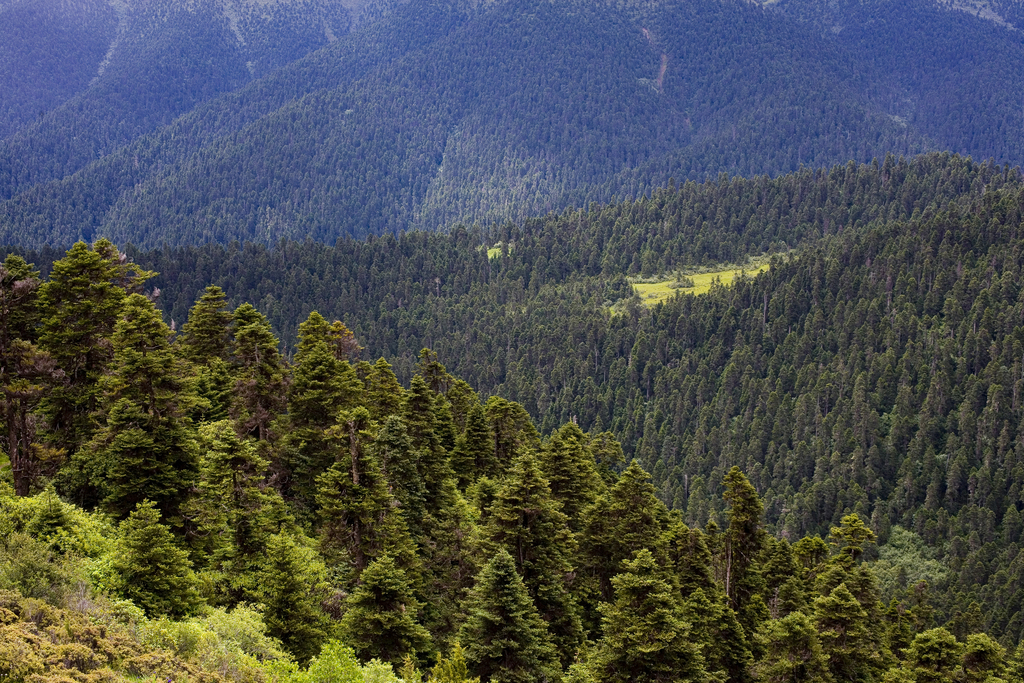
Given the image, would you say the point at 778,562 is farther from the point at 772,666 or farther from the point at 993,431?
the point at 993,431

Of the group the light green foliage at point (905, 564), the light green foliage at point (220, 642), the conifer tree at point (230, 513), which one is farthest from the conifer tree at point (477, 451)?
the light green foliage at point (905, 564)

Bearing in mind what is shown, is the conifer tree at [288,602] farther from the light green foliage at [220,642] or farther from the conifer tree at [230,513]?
the light green foliage at [220,642]

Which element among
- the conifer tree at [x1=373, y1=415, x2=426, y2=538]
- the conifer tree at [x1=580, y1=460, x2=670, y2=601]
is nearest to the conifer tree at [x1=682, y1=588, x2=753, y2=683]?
the conifer tree at [x1=580, y1=460, x2=670, y2=601]

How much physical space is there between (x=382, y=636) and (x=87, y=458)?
64.2ft

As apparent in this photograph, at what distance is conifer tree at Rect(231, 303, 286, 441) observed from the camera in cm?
6286

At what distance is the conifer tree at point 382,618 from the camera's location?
1800 inches

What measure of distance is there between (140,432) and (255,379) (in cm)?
1619

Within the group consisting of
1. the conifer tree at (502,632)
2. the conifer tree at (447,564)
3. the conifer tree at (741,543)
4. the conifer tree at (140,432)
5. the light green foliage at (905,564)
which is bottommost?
the light green foliage at (905,564)

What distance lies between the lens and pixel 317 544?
53.6 metres

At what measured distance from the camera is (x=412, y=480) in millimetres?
59719

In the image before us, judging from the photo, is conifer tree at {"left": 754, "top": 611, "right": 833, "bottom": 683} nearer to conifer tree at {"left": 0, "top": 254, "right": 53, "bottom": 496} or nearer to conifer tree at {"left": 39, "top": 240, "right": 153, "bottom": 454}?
conifer tree at {"left": 39, "top": 240, "right": 153, "bottom": 454}

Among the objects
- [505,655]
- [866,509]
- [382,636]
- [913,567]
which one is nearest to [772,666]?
[505,655]

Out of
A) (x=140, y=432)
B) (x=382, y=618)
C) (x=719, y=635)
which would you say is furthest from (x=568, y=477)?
(x=140, y=432)

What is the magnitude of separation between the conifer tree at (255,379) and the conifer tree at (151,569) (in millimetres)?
22064
